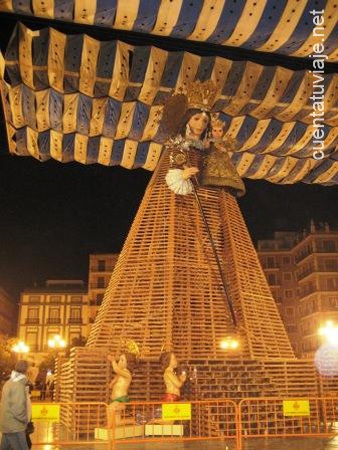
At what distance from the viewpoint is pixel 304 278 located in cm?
4706

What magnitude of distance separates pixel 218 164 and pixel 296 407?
215 inches

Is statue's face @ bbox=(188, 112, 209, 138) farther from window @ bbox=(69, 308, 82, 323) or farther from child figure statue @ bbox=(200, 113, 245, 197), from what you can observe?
window @ bbox=(69, 308, 82, 323)

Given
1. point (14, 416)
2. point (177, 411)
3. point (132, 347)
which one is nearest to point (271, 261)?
point (132, 347)

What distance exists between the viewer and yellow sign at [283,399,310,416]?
7.49m

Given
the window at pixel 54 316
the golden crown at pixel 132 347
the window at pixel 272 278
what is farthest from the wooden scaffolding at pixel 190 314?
the window at pixel 54 316

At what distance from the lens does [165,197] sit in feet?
38.2

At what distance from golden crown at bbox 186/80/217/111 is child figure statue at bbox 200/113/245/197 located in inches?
20.6

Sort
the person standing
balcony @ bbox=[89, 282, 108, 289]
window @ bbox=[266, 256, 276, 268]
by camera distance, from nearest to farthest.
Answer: the person standing → window @ bbox=[266, 256, 276, 268] → balcony @ bbox=[89, 282, 108, 289]

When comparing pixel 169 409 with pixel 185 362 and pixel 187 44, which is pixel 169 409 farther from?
pixel 187 44

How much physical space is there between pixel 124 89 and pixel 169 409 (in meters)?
6.57

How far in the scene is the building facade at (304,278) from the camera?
146 feet

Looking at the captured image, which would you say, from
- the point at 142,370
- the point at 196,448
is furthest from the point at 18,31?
the point at 196,448

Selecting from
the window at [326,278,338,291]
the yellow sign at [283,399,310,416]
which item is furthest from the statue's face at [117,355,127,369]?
the window at [326,278,338,291]

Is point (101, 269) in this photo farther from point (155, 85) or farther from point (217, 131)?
point (155, 85)
